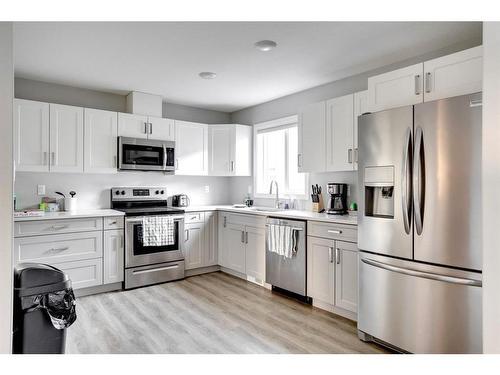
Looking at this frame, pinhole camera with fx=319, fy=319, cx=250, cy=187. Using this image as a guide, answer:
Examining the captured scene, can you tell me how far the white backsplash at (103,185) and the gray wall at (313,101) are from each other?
39 cm

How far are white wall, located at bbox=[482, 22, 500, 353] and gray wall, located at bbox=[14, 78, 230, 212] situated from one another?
13.0 ft

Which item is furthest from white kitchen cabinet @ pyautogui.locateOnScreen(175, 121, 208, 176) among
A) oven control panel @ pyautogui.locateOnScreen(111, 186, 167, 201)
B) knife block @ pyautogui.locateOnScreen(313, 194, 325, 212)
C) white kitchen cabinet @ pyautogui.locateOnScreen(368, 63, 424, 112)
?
white kitchen cabinet @ pyautogui.locateOnScreen(368, 63, 424, 112)

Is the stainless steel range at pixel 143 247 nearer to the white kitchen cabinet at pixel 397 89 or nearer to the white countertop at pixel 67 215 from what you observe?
the white countertop at pixel 67 215

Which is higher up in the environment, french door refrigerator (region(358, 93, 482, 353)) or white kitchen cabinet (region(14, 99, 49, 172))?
white kitchen cabinet (region(14, 99, 49, 172))

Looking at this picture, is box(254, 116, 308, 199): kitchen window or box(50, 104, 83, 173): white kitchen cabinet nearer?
box(50, 104, 83, 173): white kitchen cabinet

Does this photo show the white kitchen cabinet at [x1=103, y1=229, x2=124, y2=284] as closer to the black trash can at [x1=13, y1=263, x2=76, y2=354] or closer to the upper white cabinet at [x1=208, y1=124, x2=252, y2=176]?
the upper white cabinet at [x1=208, y1=124, x2=252, y2=176]

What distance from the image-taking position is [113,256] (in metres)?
Result: 3.69

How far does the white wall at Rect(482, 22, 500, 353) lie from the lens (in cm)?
136

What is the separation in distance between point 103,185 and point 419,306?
3762 millimetres

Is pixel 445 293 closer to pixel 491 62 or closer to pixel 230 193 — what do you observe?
pixel 491 62

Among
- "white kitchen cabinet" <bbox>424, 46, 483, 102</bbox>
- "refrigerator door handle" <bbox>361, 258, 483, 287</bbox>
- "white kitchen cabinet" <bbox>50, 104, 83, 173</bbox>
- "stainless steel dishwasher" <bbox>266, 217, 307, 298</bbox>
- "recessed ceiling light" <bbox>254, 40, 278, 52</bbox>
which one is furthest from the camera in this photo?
"white kitchen cabinet" <bbox>50, 104, 83, 173</bbox>

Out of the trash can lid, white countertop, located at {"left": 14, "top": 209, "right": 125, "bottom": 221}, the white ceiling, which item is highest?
the white ceiling

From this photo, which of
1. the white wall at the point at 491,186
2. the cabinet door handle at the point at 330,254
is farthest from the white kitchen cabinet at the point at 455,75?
the cabinet door handle at the point at 330,254
